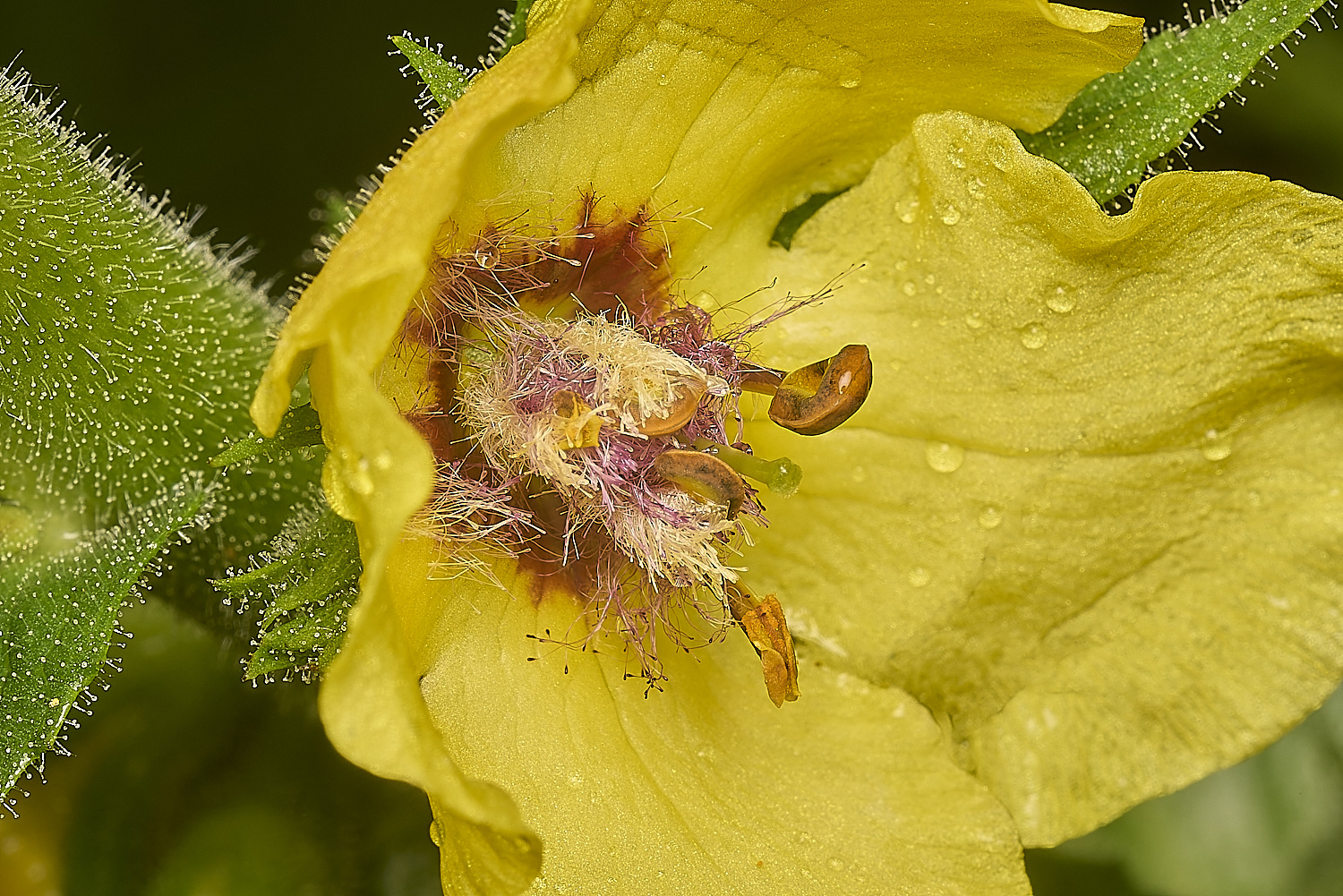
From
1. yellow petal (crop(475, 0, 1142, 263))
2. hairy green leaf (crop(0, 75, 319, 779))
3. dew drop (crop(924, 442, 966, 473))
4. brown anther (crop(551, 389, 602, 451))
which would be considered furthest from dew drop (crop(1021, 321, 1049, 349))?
hairy green leaf (crop(0, 75, 319, 779))

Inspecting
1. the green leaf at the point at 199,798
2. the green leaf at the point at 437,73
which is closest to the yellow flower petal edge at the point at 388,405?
the green leaf at the point at 437,73

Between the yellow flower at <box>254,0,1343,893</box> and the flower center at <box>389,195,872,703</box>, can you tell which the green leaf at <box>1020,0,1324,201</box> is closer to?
the yellow flower at <box>254,0,1343,893</box>

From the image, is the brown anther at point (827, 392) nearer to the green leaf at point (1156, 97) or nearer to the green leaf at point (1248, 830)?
the green leaf at point (1156, 97)

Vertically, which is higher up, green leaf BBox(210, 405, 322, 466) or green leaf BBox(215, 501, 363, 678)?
green leaf BBox(210, 405, 322, 466)

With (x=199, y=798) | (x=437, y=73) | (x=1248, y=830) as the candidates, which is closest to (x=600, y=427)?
(x=437, y=73)

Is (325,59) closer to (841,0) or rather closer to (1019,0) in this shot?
(841,0)
